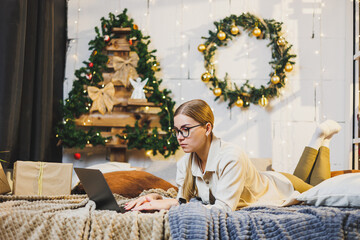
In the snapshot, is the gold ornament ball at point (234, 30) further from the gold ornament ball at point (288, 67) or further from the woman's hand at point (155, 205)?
the woman's hand at point (155, 205)

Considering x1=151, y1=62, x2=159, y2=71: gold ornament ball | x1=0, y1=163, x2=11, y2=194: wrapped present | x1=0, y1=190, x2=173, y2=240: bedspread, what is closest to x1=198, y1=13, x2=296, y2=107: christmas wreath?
x1=151, y1=62, x2=159, y2=71: gold ornament ball

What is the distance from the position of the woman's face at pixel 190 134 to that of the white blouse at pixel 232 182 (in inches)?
3.4

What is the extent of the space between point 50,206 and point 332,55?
10.2 feet

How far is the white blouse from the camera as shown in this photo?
5.15 feet

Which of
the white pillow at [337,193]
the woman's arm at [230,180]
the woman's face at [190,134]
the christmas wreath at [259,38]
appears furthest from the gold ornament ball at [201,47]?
the white pillow at [337,193]

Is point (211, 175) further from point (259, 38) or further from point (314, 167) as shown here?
point (259, 38)

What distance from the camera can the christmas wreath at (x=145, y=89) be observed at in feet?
10.6

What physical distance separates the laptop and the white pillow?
2.77ft

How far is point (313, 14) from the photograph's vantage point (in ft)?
11.7

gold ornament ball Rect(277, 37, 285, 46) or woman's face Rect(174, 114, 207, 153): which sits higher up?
gold ornament ball Rect(277, 37, 285, 46)

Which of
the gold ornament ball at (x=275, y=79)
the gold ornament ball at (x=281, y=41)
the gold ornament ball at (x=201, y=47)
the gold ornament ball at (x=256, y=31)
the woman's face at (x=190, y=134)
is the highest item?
the gold ornament ball at (x=256, y=31)

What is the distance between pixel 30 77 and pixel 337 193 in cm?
245

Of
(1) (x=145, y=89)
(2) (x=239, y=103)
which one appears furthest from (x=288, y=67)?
(1) (x=145, y=89)

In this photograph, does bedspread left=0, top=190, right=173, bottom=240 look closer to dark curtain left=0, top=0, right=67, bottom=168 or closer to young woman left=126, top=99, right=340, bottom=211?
young woman left=126, top=99, right=340, bottom=211
